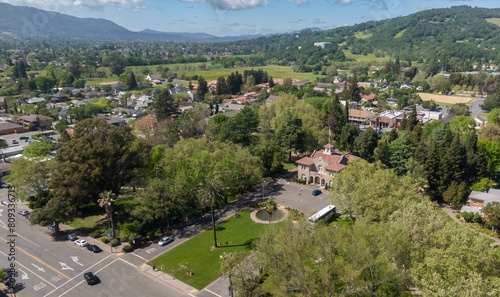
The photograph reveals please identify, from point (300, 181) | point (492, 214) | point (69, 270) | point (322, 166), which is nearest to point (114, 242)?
point (69, 270)

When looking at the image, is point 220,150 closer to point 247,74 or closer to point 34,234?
point 34,234

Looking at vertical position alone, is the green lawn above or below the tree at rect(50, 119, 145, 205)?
below

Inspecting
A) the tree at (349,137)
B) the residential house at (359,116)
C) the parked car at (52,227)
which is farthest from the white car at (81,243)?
the residential house at (359,116)

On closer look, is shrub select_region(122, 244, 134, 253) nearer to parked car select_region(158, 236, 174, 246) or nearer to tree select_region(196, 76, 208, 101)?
parked car select_region(158, 236, 174, 246)

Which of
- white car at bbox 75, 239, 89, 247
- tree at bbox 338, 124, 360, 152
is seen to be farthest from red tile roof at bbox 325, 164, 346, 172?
white car at bbox 75, 239, 89, 247

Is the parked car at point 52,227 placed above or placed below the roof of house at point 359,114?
below

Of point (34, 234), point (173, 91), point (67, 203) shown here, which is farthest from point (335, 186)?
point (173, 91)

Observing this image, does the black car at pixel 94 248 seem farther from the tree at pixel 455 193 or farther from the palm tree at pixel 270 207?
the tree at pixel 455 193
